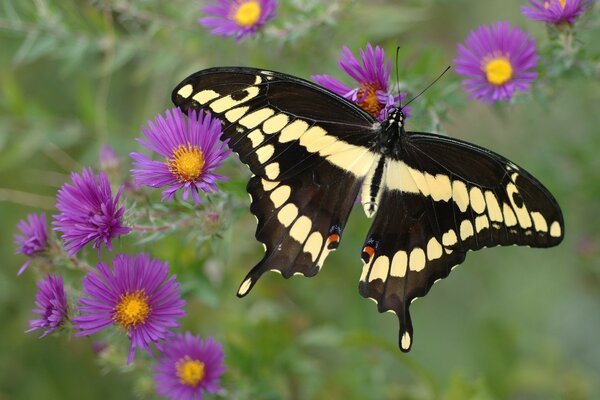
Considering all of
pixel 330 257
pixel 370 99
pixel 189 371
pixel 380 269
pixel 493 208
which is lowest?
pixel 189 371

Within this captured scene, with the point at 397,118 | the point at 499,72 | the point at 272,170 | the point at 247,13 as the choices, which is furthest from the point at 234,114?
the point at 499,72

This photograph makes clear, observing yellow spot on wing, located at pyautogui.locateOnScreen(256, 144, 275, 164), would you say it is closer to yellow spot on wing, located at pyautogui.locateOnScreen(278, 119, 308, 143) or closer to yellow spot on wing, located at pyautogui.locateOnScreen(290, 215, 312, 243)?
yellow spot on wing, located at pyautogui.locateOnScreen(278, 119, 308, 143)

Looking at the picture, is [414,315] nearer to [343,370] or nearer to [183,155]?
[343,370]

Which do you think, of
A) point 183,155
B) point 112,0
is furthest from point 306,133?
point 112,0

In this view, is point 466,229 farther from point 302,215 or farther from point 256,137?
point 256,137

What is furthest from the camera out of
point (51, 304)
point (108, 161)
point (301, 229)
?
point (108, 161)

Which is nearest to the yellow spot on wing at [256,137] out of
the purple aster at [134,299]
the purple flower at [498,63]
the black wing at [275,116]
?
the black wing at [275,116]
